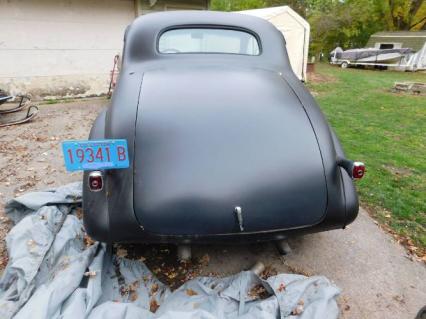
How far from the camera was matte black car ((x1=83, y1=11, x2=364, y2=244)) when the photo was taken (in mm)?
1906

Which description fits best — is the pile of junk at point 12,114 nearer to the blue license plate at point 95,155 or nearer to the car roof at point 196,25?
the car roof at point 196,25

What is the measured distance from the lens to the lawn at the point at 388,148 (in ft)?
11.1

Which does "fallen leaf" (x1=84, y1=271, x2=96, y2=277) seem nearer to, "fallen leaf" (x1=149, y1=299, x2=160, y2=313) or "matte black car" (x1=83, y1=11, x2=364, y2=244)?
"matte black car" (x1=83, y1=11, x2=364, y2=244)

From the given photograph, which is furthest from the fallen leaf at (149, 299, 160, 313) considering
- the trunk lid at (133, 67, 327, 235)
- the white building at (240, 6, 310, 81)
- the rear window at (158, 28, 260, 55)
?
the white building at (240, 6, 310, 81)

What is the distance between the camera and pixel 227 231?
193 centimetres

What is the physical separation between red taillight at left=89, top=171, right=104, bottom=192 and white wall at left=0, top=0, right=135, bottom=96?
762 centimetres

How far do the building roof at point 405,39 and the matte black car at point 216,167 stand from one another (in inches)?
937

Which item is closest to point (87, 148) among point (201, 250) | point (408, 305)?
point (201, 250)

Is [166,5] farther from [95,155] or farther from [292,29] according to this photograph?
[95,155]

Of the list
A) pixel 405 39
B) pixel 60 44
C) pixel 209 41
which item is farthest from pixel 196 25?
pixel 405 39

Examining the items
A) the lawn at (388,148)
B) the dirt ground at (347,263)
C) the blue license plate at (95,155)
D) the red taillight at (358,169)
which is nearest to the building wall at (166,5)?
the lawn at (388,148)

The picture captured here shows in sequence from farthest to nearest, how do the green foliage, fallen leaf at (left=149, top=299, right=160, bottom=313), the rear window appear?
the green foliage → the rear window → fallen leaf at (left=149, top=299, right=160, bottom=313)

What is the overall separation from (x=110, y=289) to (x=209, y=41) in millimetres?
2441

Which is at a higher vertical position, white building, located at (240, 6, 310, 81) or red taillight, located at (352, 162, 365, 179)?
white building, located at (240, 6, 310, 81)
